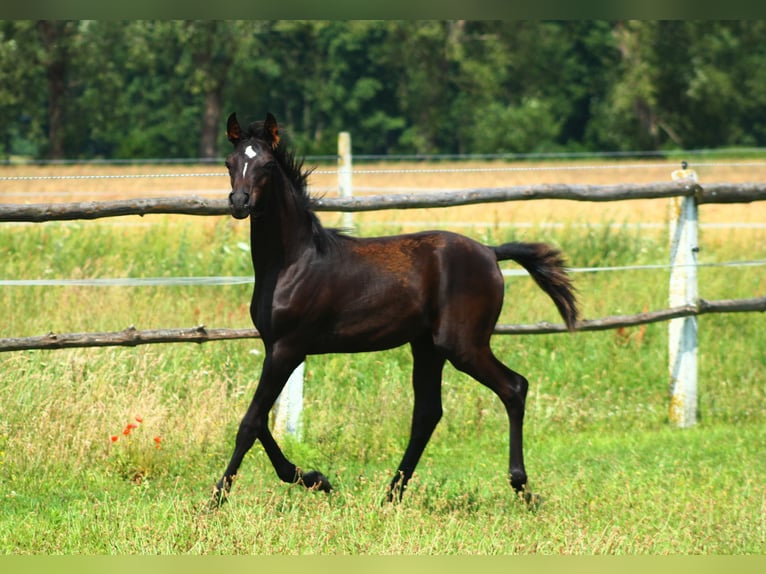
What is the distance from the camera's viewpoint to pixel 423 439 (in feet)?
21.3

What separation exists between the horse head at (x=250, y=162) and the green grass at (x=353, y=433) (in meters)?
1.57

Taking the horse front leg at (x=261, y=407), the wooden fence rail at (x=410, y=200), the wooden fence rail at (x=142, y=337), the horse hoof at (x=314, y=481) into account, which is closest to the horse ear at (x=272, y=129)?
the wooden fence rail at (x=410, y=200)

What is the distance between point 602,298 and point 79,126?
143 ft

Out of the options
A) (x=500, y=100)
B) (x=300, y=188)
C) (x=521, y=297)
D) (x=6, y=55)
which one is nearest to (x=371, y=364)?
(x=521, y=297)

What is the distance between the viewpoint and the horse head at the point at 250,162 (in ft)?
18.1

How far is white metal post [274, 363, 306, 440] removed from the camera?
25.2 feet

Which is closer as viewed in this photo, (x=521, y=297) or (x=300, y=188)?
(x=300, y=188)

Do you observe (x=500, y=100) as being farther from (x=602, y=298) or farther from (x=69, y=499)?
(x=69, y=499)

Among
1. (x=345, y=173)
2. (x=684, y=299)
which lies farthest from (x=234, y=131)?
(x=684, y=299)

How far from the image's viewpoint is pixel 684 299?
891cm

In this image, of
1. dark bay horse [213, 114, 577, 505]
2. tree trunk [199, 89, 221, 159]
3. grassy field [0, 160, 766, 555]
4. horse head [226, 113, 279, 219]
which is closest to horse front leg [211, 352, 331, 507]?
dark bay horse [213, 114, 577, 505]

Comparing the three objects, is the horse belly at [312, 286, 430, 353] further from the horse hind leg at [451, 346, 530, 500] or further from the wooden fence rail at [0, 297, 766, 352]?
the wooden fence rail at [0, 297, 766, 352]

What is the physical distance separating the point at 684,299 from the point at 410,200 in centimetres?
257

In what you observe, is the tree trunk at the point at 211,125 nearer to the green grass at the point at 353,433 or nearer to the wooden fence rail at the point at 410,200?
the green grass at the point at 353,433
